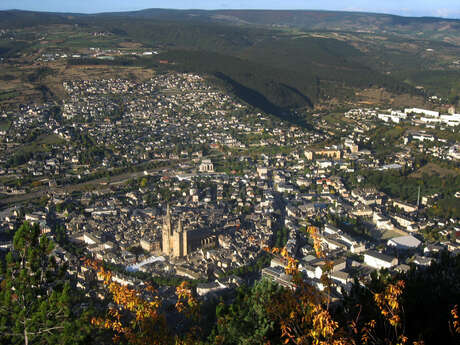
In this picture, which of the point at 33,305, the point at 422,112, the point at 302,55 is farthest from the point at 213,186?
the point at 302,55

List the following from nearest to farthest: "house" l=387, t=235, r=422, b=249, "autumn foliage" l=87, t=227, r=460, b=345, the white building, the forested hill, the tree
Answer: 1. "autumn foliage" l=87, t=227, r=460, b=345
2. the tree
3. "house" l=387, t=235, r=422, b=249
4. the white building
5. the forested hill

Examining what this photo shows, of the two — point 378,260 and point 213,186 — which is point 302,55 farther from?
point 378,260

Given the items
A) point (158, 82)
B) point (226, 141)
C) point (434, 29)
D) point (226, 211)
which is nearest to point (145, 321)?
point (226, 211)

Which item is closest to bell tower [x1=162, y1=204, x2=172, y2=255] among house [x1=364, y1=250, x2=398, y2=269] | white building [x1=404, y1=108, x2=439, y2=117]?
house [x1=364, y1=250, x2=398, y2=269]

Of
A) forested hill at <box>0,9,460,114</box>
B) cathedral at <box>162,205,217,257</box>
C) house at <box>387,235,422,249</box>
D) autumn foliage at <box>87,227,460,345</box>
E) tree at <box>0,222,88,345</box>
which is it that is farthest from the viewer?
forested hill at <box>0,9,460,114</box>

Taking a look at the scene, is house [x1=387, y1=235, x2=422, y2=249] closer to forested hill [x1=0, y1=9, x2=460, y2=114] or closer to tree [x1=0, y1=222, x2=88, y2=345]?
tree [x1=0, y1=222, x2=88, y2=345]

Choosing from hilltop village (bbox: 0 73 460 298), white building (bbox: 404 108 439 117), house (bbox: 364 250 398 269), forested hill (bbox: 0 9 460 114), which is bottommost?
hilltop village (bbox: 0 73 460 298)

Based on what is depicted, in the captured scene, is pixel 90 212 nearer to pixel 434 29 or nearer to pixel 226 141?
pixel 226 141
